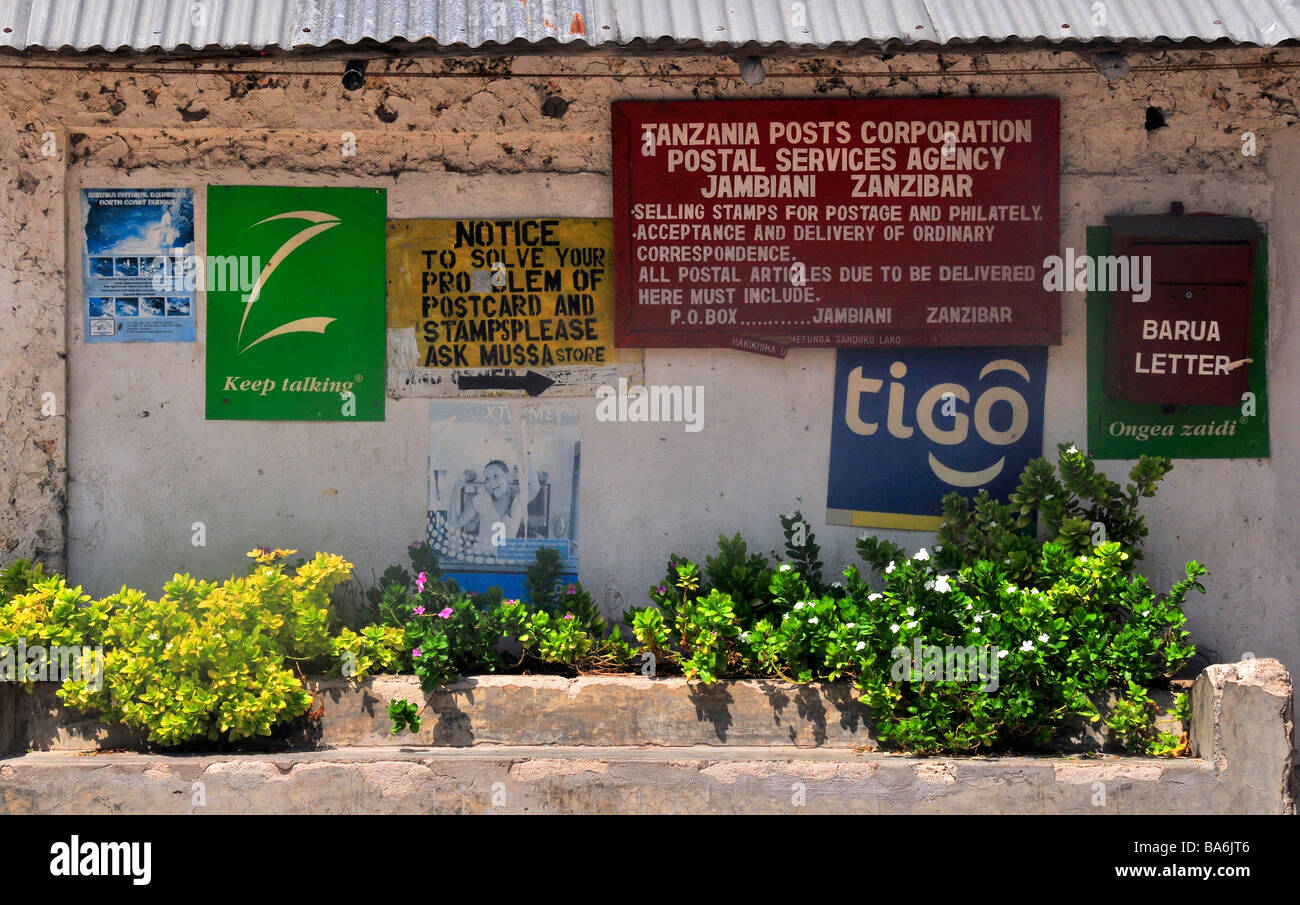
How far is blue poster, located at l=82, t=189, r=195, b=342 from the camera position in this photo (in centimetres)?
521

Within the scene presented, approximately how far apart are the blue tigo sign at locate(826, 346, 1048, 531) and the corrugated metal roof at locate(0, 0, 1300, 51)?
1424mm

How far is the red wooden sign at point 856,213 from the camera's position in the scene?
16.9ft

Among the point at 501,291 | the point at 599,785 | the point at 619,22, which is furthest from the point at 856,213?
the point at 599,785

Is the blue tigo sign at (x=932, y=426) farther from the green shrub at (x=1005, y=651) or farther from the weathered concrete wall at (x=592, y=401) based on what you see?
the green shrub at (x=1005, y=651)

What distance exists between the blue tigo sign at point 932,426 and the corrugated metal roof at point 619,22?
142 cm

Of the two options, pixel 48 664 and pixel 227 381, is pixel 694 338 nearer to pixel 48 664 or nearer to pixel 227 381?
pixel 227 381

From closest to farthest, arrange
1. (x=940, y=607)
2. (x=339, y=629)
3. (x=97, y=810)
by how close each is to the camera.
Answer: (x=97, y=810) < (x=940, y=607) < (x=339, y=629)

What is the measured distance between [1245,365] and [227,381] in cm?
470

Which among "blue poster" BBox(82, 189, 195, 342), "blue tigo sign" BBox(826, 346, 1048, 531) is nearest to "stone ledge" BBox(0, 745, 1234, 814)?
"blue tigo sign" BBox(826, 346, 1048, 531)

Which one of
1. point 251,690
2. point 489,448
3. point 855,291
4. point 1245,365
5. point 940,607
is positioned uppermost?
point 855,291

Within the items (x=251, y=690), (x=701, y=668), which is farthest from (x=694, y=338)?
(x=251, y=690)

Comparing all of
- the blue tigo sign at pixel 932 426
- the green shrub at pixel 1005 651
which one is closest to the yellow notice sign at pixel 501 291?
the blue tigo sign at pixel 932 426

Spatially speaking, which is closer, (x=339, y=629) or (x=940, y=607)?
(x=940, y=607)

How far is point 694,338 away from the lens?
519 cm
